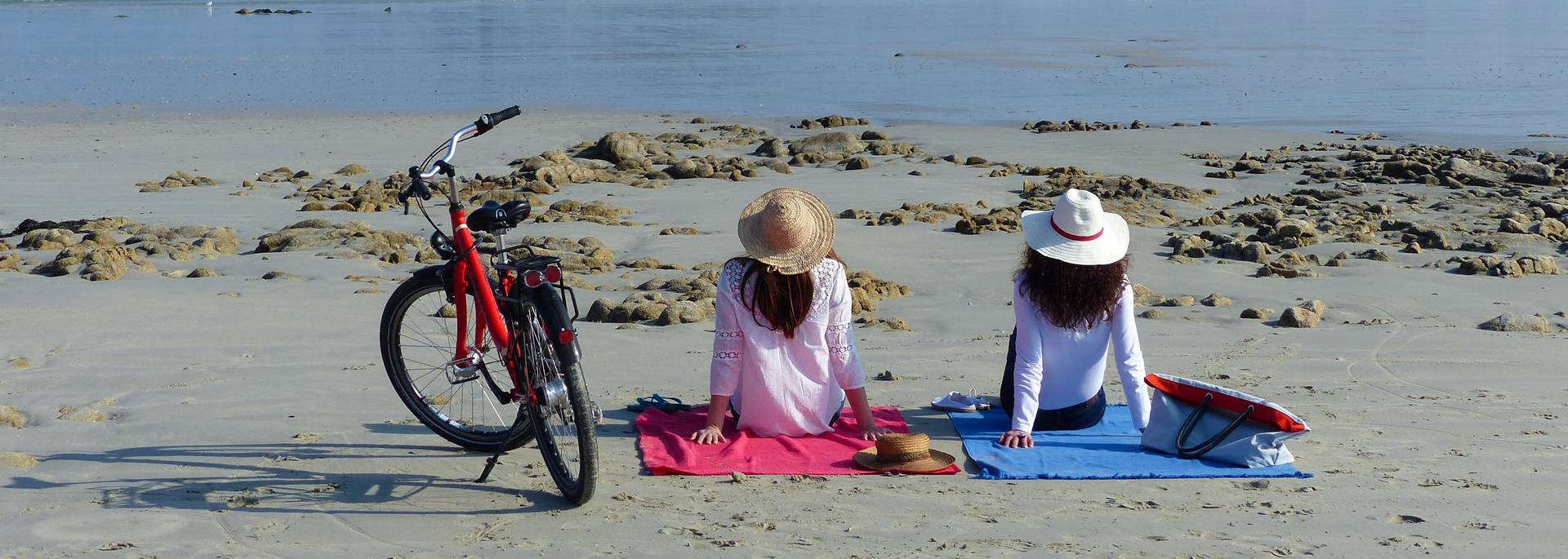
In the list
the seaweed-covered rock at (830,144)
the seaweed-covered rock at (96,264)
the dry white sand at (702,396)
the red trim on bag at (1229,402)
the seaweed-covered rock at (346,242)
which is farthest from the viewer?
the seaweed-covered rock at (830,144)

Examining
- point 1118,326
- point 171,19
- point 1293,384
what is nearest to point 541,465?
point 1118,326

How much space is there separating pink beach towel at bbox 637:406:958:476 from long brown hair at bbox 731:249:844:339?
43 centimetres

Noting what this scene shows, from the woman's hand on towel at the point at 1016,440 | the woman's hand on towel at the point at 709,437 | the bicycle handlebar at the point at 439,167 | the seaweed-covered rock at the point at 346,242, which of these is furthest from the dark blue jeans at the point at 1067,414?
the seaweed-covered rock at the point at 346,242

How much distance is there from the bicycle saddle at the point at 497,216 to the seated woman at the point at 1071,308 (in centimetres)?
187

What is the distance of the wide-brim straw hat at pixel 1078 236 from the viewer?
518cm

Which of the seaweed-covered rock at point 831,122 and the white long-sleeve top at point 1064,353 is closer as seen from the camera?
the white long-sleeve top at point 1064,353

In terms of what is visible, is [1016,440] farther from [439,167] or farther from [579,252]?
[579,252]

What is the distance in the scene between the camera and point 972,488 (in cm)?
481

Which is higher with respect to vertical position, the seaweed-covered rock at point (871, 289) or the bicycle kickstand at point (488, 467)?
the bicycle kickstand at point (488, 467)

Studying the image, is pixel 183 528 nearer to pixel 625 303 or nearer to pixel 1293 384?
pixel 625 303

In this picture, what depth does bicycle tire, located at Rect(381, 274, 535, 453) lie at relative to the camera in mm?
5047

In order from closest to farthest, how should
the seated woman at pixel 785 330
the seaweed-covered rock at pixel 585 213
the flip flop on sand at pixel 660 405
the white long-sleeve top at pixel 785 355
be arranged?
the seated woman at pixel 785 330, the white long-sleeve top at pixel 785 355, the flip flop on sand at pixel 660 405, the seaweed-covered rock at pixel 585 213

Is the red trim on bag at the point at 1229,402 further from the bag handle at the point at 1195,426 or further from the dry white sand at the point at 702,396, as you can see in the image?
the dry white sand at the point at 702,396

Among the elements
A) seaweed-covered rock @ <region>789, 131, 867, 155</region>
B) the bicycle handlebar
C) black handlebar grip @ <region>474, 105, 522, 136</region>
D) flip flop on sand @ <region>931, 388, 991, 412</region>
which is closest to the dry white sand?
flip flop on sand @ <region>931, 388, 991, 412</region>
